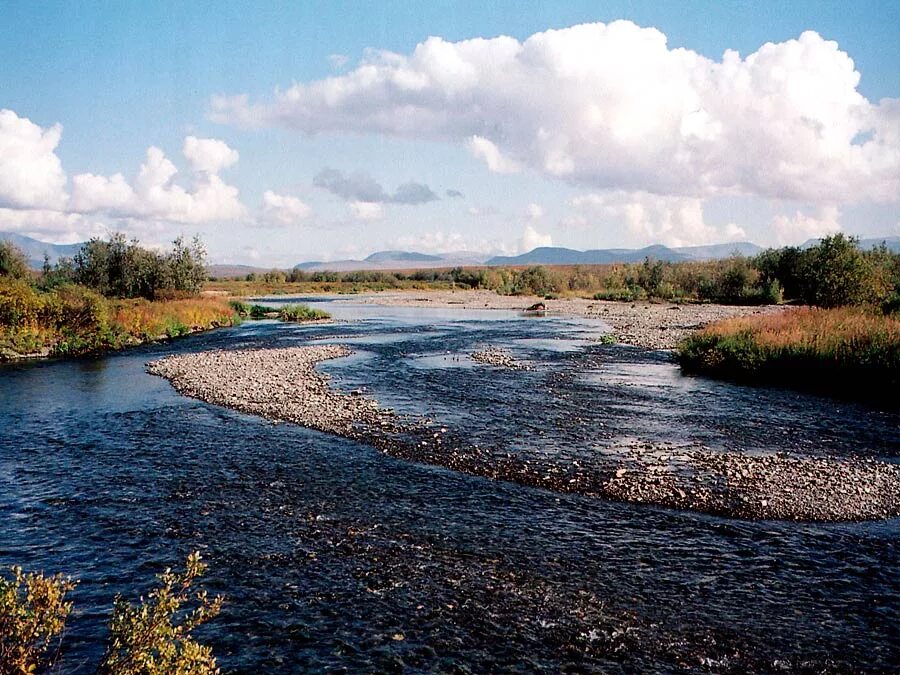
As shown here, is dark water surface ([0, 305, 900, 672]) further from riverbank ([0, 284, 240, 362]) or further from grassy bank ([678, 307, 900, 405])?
riverbank ([0, 284, 240, 362])

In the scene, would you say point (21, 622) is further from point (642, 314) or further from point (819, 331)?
point (642, 314)

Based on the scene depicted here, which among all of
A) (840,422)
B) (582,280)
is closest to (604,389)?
(840,422)

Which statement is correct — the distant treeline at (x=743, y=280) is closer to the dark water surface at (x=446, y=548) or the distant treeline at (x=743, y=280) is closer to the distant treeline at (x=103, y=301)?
the dark water surface at (x=446, y=548)

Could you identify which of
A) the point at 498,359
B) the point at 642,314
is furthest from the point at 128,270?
the point at 642,314

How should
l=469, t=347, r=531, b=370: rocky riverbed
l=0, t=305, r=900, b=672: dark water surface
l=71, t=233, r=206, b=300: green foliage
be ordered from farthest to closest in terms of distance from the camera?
l=71, t=233, r=206, b=300: green foliage < l=469, t=347, r=531, b=370: rocky riverbed < l=0, t=305, r=900, b=672: dark water surface

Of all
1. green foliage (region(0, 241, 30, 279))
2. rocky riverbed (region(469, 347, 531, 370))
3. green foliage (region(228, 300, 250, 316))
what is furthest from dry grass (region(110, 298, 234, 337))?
rocky riverbed (region(469, 347, 531, 370))

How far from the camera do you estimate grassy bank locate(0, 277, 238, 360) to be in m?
34.6

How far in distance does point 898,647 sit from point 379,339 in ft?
126

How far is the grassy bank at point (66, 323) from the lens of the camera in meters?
34.6

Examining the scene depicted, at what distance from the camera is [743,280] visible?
79188 millimetres

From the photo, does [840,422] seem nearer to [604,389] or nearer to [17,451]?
[604,389]

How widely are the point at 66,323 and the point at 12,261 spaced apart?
95.4 ft

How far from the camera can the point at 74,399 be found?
2328cm

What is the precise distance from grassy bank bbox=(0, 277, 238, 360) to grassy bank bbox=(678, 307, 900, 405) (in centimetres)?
3384
